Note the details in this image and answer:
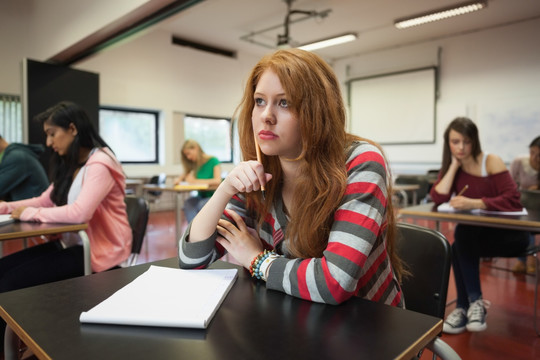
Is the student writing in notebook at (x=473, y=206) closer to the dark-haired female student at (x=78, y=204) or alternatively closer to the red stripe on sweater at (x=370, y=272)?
the red stripe on sweater at (x=370, y=272)

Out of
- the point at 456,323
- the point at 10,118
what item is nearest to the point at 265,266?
the point at 456,323

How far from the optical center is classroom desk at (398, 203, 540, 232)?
1.81m

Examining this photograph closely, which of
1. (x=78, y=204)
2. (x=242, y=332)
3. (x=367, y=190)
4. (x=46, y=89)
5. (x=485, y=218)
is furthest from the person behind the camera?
(x=46, y=89)

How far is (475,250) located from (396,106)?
6.21 meters

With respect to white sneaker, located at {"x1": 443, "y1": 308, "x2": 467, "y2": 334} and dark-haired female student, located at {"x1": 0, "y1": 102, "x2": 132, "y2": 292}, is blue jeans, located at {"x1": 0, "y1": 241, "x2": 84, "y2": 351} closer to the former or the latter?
dark-haired female student, located at {"x1": 0, "y1": 102, "x2": 132, "y2": 292}

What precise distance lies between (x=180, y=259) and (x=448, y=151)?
2.08 meters

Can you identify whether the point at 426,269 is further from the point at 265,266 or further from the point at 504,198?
the point at 504,198

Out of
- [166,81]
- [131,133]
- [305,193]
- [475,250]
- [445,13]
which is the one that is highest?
[445,13]

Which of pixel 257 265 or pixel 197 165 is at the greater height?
pixel 197 165

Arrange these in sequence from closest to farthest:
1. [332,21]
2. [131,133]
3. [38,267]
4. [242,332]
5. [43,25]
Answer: [242,332]
[38,267]
[43,25]
[332,21]
[131,133]

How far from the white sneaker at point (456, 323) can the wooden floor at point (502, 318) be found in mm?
31

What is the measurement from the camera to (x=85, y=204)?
65.6 inches

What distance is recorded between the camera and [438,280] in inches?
41.4

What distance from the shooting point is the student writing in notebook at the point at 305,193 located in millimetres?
803
